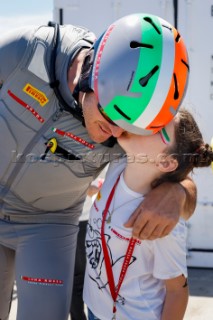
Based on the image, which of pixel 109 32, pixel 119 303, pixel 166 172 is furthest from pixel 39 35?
pixel 119 303

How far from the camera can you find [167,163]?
6.65ft

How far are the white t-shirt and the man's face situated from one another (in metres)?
0.20

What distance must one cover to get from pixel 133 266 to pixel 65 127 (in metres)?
0.75

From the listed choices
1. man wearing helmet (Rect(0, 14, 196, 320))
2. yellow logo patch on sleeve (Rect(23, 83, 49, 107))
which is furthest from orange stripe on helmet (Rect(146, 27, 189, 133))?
yellow logo patch on sleeve (Rect(23, 83, 49, 107))

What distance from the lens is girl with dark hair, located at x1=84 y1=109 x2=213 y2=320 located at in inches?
79.2

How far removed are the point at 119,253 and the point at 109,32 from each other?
0.80m

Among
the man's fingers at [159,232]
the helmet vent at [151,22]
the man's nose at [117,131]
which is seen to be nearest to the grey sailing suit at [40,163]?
the man's nose at [117,131]

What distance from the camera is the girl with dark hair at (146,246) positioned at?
201cm

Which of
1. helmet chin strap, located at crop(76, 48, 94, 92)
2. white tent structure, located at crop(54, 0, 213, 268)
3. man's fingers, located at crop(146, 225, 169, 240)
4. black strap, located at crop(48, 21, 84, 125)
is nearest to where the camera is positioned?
man's fingers, located at crop(146, 225, 169, 240)

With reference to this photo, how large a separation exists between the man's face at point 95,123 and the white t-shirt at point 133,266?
20 centimetres

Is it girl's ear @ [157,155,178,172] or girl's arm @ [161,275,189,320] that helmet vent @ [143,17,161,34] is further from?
girl's arm @ [161,275,189,320]

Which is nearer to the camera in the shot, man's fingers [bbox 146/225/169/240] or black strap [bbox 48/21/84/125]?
man's fingers [bbox 146/225/169/240]

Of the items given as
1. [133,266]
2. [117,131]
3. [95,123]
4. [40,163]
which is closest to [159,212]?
[133,266]

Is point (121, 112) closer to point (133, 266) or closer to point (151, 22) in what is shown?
point (151, 22)
